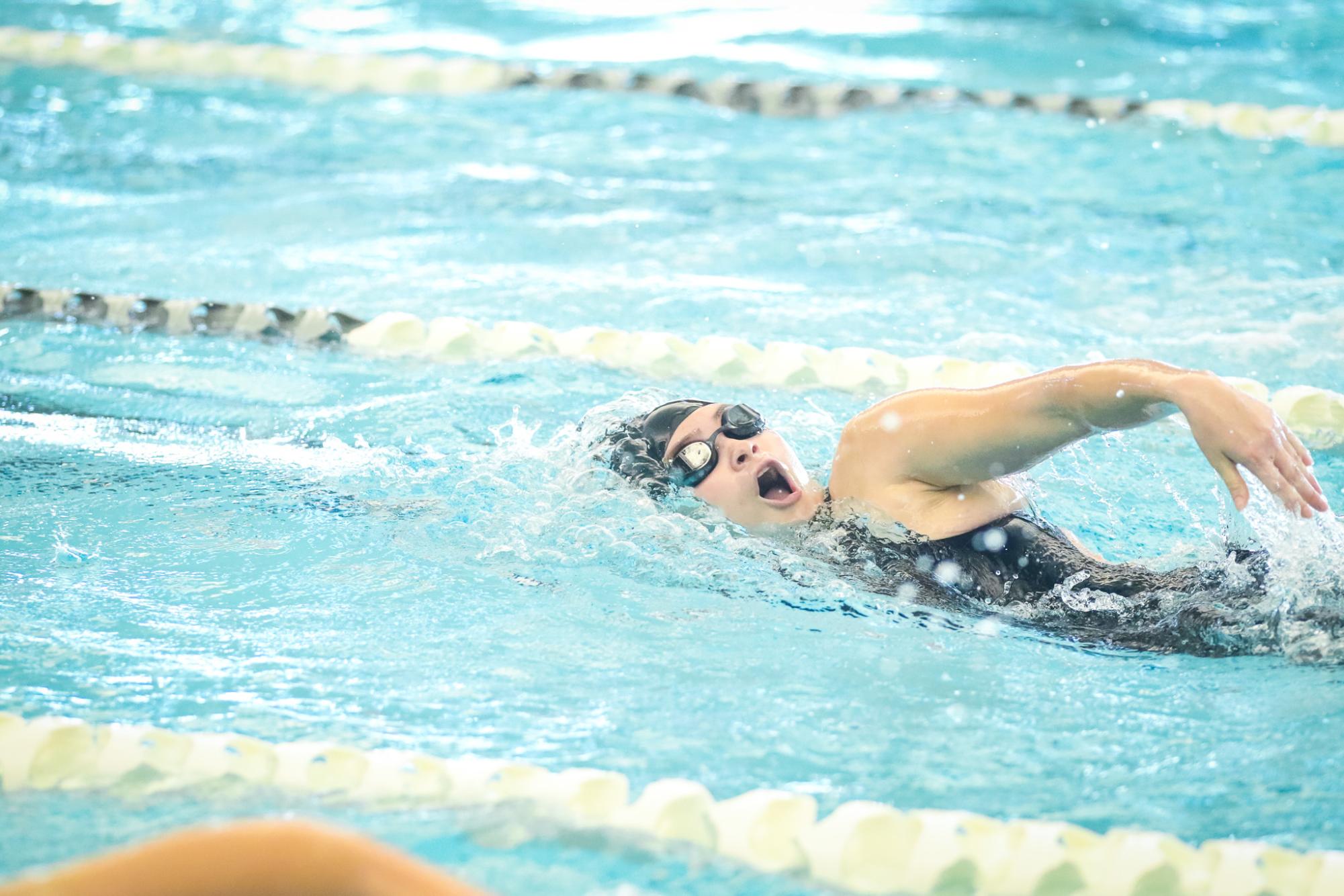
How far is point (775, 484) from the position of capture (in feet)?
8.76

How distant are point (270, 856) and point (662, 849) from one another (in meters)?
0.92

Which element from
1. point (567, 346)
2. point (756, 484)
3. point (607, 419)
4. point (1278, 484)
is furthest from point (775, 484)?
point (567, 346)

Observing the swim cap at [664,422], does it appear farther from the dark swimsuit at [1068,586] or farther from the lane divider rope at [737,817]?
the lane divider rope at [737,817]

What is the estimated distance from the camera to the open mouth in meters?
2.64

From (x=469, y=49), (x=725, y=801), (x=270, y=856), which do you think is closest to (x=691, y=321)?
(x=725, y=801)

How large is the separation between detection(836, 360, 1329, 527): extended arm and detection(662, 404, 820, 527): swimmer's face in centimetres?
13

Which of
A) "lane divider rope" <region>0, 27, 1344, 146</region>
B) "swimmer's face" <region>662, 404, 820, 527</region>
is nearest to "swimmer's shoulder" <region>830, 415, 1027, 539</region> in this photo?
"swimmer's face" <region>662, 404, 820, 527</region>

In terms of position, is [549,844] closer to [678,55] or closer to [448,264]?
[448,264]

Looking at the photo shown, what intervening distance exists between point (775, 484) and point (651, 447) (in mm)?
288

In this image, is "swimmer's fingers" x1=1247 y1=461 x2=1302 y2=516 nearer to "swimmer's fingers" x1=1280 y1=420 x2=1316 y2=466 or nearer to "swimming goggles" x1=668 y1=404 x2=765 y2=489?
"swimmer's fingers" x1=1280 y1=420 x2=1316 y2=466

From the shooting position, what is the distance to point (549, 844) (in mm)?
1869

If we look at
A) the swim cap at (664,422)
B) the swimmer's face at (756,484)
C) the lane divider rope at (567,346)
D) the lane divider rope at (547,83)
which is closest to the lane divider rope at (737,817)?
the swimmer's face at (756,484)

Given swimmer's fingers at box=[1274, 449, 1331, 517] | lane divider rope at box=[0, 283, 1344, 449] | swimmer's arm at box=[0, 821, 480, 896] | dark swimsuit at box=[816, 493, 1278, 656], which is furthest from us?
lane divider rope at box=[0, 283, 1344, 449]

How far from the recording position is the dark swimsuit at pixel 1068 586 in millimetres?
2273
